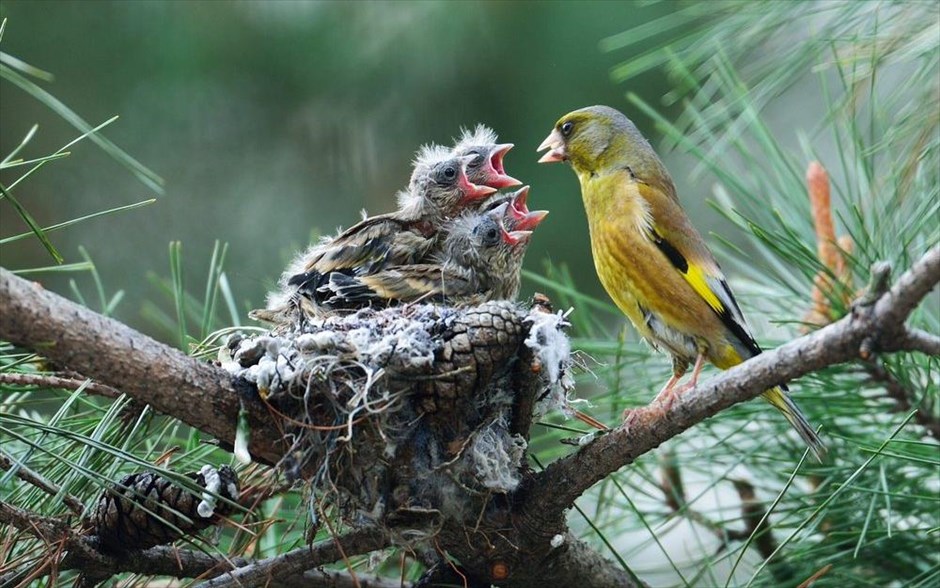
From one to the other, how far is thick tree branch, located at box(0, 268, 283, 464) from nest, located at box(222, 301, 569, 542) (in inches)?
7.5

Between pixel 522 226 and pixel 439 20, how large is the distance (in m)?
2.04

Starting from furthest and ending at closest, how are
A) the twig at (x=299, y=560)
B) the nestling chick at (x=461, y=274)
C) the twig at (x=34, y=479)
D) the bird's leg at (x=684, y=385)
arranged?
the nestling chick at (x=461, y=274) → the bird's leg at (x=684, y=385) → the twig at (x=299, y=560) → the twig at (x=34, y=479)

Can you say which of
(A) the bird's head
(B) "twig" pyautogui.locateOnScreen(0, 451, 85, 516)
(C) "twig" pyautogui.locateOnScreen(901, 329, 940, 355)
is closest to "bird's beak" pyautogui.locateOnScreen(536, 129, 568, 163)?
(A) the bird's head

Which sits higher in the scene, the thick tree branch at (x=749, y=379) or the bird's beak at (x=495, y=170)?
the bird's beak at (x=495, y=170)

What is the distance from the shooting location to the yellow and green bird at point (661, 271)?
3201 millimetres

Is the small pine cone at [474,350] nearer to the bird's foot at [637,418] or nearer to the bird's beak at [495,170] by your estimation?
the bird's foot at [637,418]

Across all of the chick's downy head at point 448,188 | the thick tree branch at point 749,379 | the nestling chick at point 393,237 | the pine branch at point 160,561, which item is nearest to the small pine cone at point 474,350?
the thick tree branch at point 749,379

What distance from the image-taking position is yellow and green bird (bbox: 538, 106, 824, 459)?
3201 mm

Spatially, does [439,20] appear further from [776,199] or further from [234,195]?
[776,199]

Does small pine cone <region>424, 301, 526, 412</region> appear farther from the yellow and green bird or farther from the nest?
the yellow and green bird

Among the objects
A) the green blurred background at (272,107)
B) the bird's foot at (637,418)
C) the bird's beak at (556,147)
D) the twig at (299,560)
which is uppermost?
the green blurred background at (272,107)

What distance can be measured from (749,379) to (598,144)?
1.76 meters

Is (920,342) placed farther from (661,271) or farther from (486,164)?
(486,164)

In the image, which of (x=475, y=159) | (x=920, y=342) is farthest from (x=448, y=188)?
(x=920, y=342)
